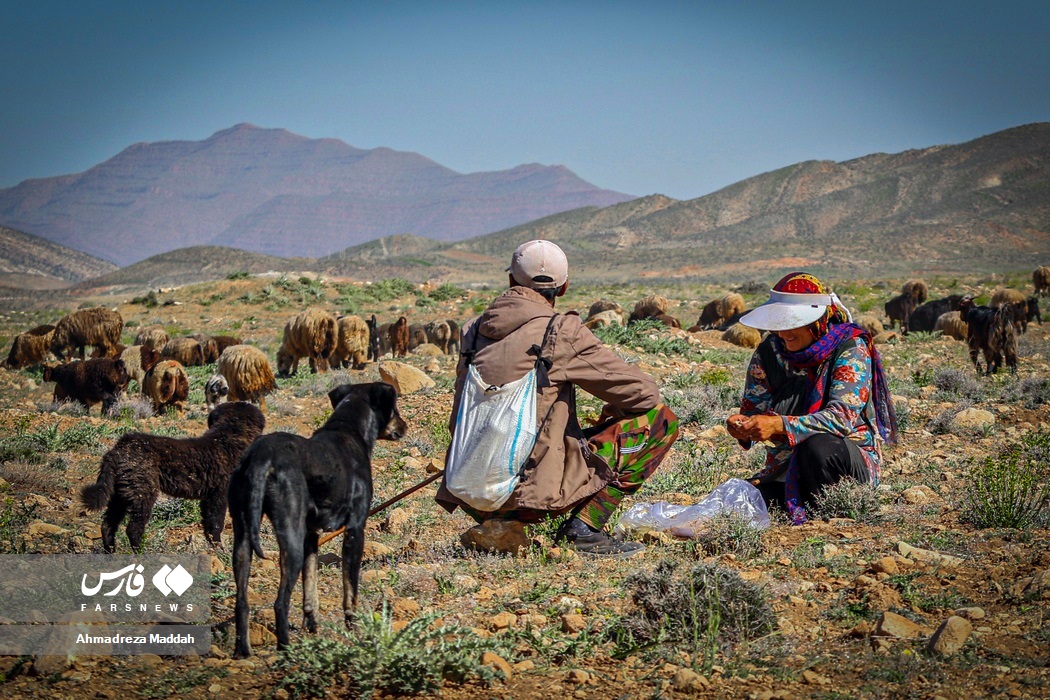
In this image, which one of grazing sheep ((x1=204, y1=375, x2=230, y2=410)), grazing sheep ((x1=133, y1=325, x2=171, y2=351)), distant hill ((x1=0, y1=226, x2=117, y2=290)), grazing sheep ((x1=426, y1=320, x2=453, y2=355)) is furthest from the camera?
distant hill ((x1=0, y1=226, x2=117, y2=290))

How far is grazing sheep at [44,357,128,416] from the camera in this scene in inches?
540

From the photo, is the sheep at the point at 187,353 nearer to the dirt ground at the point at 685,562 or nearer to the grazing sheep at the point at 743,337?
the dirt ground at the point at 685,562

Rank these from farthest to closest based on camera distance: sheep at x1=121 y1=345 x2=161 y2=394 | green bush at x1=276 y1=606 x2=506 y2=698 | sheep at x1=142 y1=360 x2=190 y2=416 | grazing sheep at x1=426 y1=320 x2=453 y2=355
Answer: grazing sheep at x1=426 y1=320 x2=453 y2=355, sheep at x1=121 y1=345 x2=161 y2=394, sheep at x1=142 y1=360 x2=190 y2=416, green bush at x1=276 y1=606 x2=506 y2=698

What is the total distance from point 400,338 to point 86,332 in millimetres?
7540

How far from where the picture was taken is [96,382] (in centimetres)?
1373

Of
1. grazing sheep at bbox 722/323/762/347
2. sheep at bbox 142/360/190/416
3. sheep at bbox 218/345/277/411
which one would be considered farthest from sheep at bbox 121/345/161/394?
grazing sheep at bbox 722/323/762/347

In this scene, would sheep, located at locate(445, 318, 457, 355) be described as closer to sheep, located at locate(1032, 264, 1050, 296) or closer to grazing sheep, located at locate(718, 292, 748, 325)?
grazing sheep, located at locate(718, 292, 748, 325)

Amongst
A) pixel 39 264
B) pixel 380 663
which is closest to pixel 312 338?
pixel 380 663

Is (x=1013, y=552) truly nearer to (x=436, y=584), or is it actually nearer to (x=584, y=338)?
(x=584, y=338)

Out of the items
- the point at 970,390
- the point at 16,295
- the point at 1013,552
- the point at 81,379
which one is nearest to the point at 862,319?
the point at 970,390

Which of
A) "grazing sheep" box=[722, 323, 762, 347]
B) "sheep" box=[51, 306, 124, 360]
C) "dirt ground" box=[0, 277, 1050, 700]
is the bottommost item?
"dirt ground" box=[0, 277, 1050, 700]

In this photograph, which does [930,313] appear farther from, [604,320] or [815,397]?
[815,397]

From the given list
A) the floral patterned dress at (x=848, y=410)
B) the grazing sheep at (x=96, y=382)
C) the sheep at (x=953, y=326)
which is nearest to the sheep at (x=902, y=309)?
the sheep at (x=953, y=326)

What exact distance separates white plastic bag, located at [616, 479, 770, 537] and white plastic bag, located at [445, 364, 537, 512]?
1078mm
